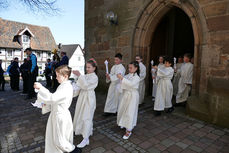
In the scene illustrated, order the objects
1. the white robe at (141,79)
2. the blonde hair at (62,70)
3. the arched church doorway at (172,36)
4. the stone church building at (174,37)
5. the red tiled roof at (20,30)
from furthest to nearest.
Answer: the red tiled roof at (20,30)
the arched church doorway at (172,36)
the white robe at (141,79)
the stone church building at (174,37)
the blonde hair at (62,70)

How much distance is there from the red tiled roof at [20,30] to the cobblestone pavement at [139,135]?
82.9ft

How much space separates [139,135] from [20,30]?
1118 inches

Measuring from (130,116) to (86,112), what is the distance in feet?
2.84

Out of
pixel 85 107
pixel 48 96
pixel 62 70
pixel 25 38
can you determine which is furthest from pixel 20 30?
pixel 48 96

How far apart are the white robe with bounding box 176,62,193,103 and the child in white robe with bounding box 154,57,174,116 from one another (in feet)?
2.40

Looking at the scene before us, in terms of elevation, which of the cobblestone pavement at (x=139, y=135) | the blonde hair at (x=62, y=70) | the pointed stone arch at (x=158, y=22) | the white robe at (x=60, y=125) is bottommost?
the cobblestone pavement at (x=139, y=135)

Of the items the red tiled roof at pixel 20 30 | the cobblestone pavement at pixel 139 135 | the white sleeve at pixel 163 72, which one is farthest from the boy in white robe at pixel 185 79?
the red tiled roof at pixel 20 30

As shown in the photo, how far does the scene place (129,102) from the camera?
3.17 meters

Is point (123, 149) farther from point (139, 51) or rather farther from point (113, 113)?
point (139, 51)

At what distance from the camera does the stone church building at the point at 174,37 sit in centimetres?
361

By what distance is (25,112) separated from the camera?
4594mm

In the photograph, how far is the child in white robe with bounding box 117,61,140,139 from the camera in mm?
3080

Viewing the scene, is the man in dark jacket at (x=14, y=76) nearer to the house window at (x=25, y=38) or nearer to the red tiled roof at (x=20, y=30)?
the red tiled roof at (x=20, y=30)

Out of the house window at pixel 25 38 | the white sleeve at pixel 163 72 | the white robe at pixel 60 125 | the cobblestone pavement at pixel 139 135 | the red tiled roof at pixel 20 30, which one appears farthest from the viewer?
the house window at pixel 25 38
